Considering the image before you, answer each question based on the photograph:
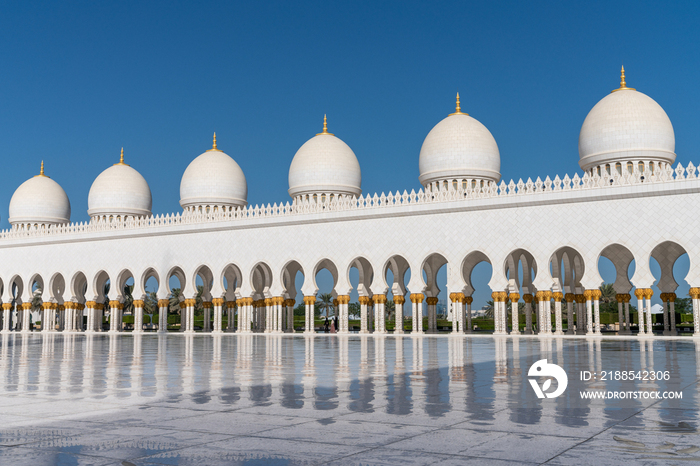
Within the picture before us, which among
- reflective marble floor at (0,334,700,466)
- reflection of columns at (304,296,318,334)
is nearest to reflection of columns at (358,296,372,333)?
reflection of columns at (304,296,318,334)

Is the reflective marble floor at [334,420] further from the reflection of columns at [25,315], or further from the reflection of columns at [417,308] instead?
the reflection of columns at [25,315]

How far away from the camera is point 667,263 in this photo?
22.9 meters

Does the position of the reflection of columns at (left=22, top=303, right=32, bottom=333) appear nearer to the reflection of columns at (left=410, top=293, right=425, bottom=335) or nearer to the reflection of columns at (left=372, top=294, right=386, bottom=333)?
the reflection of columns at (left=372, top=294, right=386, bottom=333)

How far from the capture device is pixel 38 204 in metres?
35.5

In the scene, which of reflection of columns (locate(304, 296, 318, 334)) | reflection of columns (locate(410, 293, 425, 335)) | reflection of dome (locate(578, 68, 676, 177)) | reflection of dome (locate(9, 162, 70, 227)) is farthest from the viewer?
reflection of dome (locate(9, 162, 70, 227))

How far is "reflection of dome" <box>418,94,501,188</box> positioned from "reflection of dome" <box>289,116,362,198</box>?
3.50 m

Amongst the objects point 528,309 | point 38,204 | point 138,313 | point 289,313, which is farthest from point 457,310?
point 38,204

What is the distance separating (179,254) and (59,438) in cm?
2496

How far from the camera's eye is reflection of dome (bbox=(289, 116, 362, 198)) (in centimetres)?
2884

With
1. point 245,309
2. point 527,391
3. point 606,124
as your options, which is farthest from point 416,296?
point 527,391

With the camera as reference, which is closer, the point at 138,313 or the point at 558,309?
the point at 558,309

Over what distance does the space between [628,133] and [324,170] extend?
1208 cm

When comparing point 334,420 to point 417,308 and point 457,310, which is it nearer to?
point 417,308

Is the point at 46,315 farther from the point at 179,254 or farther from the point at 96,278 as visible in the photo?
the point at 179,254
